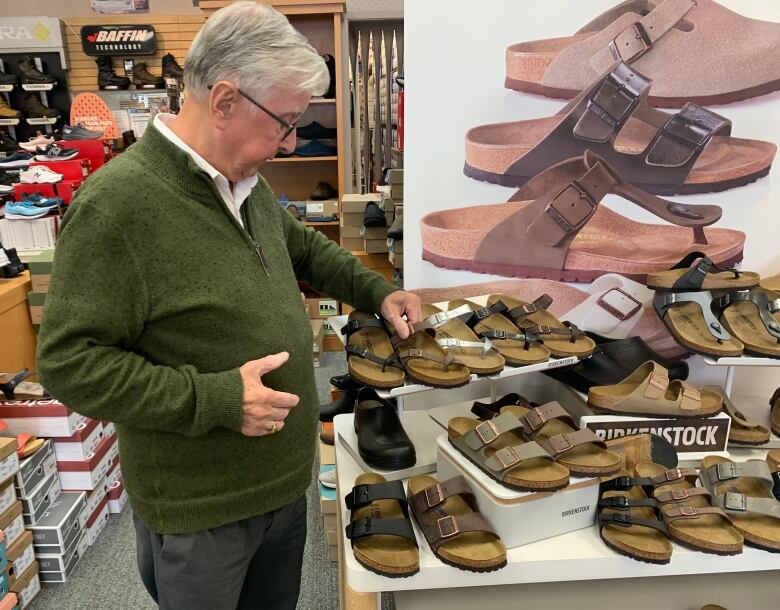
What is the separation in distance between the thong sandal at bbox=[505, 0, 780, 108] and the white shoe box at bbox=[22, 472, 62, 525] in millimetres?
2211

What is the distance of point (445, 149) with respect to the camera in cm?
195

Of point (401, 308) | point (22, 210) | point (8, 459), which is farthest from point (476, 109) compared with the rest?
point (22, 210)

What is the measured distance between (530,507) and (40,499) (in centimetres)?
191

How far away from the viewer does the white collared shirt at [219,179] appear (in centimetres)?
111

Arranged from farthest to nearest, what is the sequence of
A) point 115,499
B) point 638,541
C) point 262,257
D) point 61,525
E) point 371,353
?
point 115,499, point 61,525, point 371,353, point 638,541, point 262,257

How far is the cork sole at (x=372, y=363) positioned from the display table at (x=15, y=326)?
1959 millimetres

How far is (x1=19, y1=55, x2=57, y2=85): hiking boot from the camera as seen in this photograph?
5555 millimetres

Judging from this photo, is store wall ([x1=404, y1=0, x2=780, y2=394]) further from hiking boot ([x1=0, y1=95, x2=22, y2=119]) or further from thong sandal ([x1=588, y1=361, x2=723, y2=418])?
hiking boot ([x1=0, y1=95, x2=22, y2=119])

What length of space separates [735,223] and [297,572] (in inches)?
69.1

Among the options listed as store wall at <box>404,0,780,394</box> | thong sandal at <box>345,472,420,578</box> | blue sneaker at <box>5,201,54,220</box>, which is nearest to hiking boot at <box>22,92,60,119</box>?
blue sneaker at <box>5,201,54,220</box>

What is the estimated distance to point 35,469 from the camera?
2.27 m

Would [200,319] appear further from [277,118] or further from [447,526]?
[447,526]

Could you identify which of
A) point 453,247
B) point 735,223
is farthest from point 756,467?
point 453,247

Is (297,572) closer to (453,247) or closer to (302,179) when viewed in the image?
(453,247)
